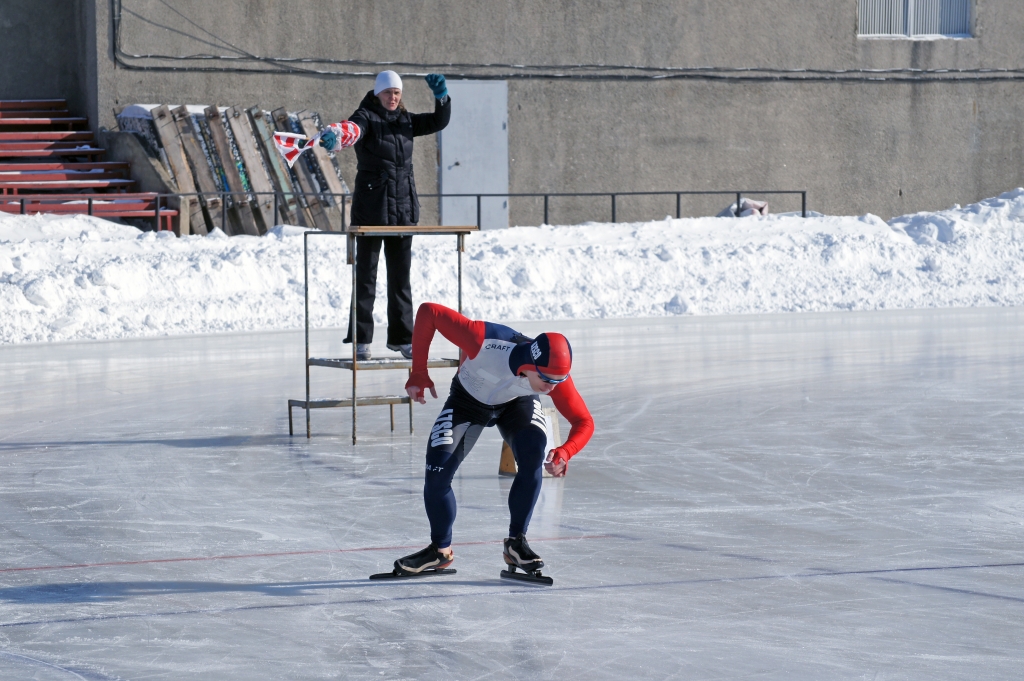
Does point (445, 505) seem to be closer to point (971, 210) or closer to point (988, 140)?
point (971, 210)

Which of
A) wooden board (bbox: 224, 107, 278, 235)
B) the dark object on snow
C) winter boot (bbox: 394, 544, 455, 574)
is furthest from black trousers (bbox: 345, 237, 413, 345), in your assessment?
the dark object on snow

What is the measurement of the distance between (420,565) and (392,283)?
4.32m

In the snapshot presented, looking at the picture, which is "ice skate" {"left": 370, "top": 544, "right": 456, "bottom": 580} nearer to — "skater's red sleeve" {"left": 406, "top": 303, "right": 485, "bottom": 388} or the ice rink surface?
the ice rink surface

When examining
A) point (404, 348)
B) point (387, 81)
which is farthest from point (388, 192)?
point (404, 348)

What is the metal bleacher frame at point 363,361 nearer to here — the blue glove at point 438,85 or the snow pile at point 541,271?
the blue glove at point 438,85

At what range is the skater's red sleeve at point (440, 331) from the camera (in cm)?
609

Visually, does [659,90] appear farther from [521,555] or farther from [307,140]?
[521,555]

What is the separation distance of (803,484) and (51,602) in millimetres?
4313

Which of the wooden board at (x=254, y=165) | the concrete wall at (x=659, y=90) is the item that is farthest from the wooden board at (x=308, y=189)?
the concrete wall at (x=659, y=90)

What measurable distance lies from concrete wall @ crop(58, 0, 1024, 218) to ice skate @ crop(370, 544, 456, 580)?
19653 millimetres

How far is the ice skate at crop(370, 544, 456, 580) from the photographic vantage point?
6.00 meters

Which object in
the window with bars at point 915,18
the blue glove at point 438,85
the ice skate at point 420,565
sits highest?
the window with bars at point 915,18

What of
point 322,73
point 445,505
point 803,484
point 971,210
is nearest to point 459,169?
point 322,73

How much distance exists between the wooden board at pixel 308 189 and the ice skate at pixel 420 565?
1709cm
